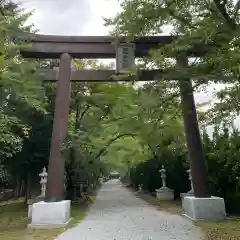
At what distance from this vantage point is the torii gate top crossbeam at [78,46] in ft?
32.9

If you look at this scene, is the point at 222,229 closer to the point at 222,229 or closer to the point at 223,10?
the point at 222,229

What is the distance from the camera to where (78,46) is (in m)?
10.3

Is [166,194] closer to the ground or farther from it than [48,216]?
farther from it

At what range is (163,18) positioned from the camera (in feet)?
20.1

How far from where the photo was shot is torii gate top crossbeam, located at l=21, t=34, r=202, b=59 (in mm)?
10039

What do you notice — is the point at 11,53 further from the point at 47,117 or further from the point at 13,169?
the point at 13,169

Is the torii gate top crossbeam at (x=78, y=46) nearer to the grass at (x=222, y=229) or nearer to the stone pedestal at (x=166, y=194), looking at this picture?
the grass at (x=222, y=229)

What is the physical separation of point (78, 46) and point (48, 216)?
606 cm

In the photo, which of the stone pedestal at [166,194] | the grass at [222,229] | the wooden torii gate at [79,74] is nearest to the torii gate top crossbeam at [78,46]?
the wooden torii gate at [79,74]

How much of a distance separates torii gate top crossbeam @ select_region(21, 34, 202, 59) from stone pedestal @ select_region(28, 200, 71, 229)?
5.40 metres

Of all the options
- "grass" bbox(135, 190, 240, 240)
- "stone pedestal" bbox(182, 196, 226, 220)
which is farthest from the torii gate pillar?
"grass" bbox(135, 190, 240, 240)

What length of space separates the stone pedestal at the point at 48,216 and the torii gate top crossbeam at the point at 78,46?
17.7 feet

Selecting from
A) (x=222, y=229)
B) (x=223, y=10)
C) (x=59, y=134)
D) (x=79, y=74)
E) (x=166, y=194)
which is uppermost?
(x=79, y=74)

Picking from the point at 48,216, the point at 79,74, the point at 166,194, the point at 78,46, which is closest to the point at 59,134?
the point at 79,74
